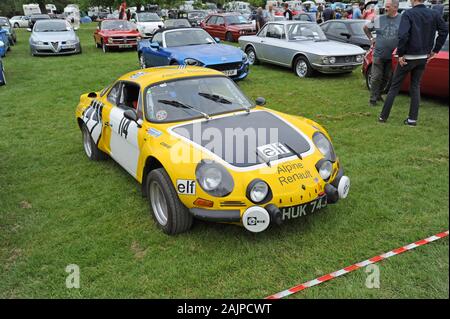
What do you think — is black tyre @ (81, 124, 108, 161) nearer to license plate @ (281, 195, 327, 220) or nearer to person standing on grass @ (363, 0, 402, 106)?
license plate @ (281, 195, 327, 220)

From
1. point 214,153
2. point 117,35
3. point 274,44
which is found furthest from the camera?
point 117,35

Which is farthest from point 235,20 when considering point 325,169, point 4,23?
point 325,169

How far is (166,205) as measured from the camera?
3.62 m

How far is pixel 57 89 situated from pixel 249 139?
8.56 metres

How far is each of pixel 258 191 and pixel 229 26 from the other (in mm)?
16343

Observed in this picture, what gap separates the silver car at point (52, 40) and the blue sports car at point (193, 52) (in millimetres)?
6200

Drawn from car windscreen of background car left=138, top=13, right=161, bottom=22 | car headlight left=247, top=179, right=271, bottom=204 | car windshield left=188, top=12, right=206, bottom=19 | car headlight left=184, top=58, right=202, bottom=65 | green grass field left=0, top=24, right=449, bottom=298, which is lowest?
green grass field left=0, top=24, right=449, bottom=298

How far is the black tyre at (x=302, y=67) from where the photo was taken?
10337mm

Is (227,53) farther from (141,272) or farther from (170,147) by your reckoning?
(141,272)

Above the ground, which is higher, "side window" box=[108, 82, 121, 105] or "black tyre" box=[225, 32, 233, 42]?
"side window" box=[108, 82, 121, 105]

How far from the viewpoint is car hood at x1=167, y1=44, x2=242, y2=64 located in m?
9.13

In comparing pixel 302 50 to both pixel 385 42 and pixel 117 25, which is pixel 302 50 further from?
pixel 117 25

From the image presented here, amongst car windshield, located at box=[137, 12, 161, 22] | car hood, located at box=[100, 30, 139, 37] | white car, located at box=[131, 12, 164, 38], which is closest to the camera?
car hood, located at box=[100, 30, 139, 37]

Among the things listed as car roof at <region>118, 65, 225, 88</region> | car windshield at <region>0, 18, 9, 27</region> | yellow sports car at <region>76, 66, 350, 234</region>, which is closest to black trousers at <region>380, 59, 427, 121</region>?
yellow sports car at <region>76, 66, 350, 234</region>
